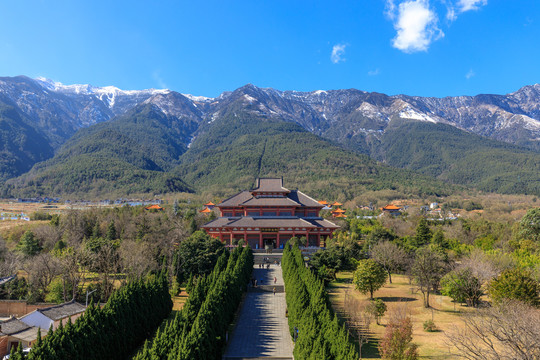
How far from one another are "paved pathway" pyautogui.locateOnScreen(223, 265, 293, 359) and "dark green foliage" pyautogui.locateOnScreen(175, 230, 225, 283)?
204 inches

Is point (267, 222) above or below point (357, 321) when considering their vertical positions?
above

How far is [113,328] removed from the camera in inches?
796

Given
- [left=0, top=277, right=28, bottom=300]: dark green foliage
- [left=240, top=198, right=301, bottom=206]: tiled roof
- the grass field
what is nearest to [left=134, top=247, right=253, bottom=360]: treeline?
the grass field

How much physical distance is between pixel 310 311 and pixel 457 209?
101605mm

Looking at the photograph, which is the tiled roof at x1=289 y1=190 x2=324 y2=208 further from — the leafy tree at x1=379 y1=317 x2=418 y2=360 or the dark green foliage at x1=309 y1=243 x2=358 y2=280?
the leafy tree at x1=379 y1=317 x2=418 y2=360

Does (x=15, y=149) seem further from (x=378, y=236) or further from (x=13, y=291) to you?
(x=378, y=236)

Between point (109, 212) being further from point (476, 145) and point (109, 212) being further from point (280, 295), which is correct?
point (476, 145)

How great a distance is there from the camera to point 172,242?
42.4m

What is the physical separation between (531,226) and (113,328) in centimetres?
5022

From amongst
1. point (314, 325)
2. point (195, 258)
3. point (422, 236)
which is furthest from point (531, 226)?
point (314, 325)

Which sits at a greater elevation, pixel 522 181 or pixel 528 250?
pixel 522 181

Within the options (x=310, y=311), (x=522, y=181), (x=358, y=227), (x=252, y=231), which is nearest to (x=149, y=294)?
(x=310, y=311)

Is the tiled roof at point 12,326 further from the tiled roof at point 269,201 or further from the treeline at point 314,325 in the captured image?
the tiled roof at point 269,201

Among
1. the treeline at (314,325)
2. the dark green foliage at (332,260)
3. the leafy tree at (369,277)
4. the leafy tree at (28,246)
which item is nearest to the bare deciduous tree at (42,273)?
the leafy tree at (28,246)
